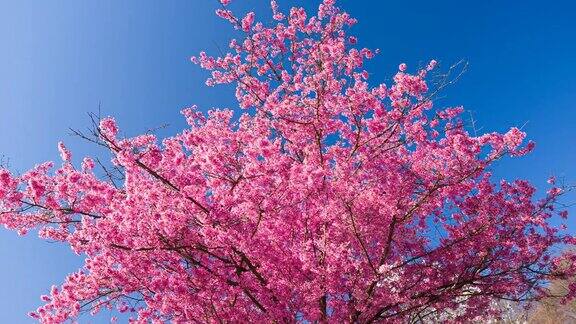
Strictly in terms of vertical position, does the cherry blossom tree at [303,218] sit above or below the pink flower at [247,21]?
below

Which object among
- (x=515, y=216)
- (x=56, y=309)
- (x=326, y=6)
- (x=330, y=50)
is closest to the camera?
(x=56, y=309)

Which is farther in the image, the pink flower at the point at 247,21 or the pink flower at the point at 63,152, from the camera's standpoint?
the pink flower at the point at 247,21

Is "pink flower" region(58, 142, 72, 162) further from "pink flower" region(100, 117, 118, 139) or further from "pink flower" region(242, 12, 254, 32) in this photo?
"pink flower" region(242, 12, 254, 32)

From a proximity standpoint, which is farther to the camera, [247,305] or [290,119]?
[290,119]

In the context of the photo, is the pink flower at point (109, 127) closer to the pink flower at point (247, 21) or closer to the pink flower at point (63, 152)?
the pink flower at point (63, 152)

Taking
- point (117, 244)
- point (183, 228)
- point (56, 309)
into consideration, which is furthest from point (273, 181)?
point (56, 309)

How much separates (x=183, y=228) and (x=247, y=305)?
253 centimetres

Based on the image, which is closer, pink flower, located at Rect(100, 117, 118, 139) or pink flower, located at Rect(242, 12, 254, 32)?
pink flower, located at Rect(100, 117, 118, 139)

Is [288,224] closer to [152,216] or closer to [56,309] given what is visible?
[152,216]

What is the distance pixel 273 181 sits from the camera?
29.3 ft

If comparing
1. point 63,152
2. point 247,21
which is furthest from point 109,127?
point 247,21

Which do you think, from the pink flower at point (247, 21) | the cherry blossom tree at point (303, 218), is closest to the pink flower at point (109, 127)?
the cherry blossom tree at point (303, 218)

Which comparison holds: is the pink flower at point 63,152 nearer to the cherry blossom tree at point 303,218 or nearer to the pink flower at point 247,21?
the cherry blossom tree at point 303,218

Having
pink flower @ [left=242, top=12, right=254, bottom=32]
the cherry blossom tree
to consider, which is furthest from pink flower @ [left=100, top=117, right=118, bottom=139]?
pink flower @ [left=242, top=12, right=254, bottom=32]
